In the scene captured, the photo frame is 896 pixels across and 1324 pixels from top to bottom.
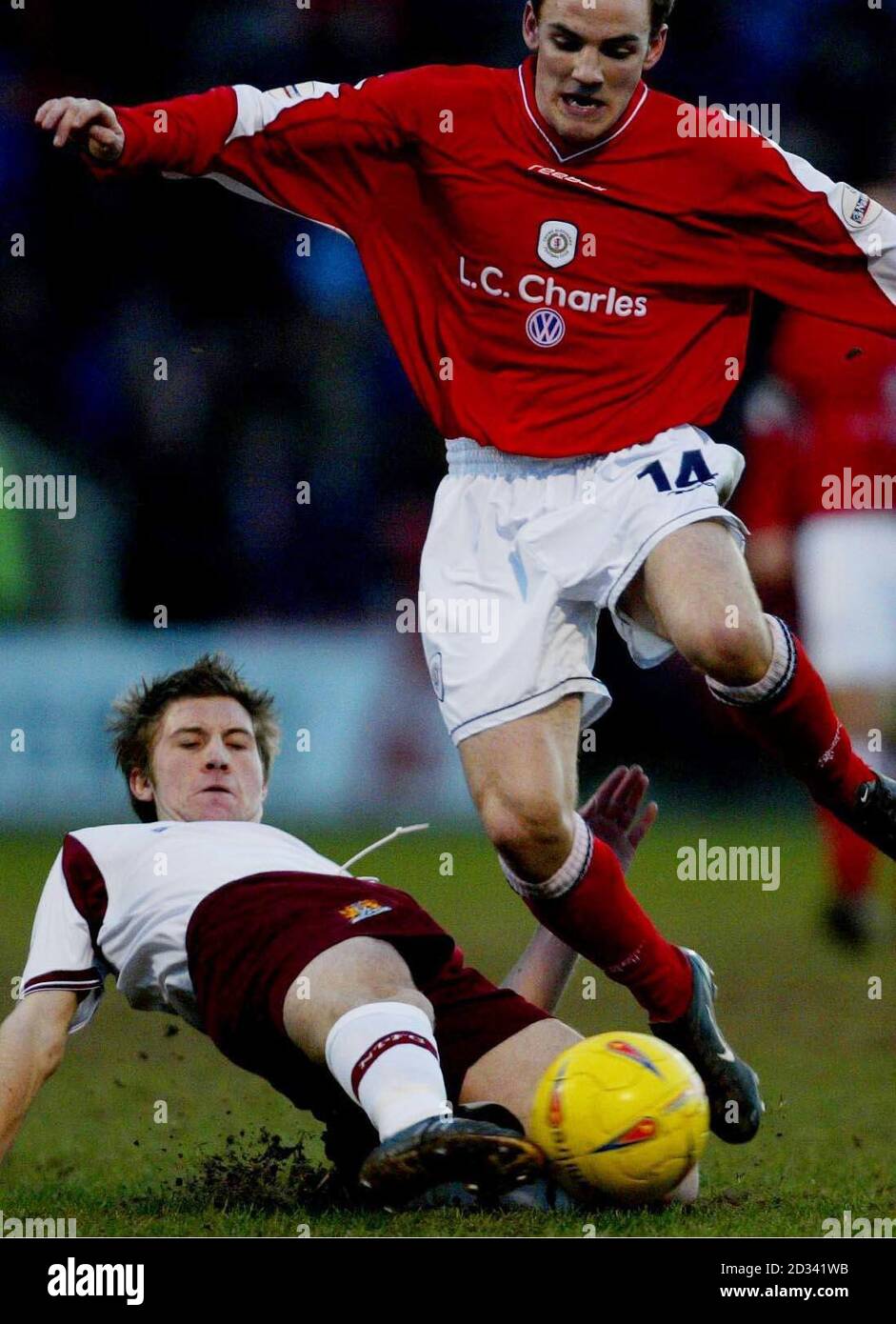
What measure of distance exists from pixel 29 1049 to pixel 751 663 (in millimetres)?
1604

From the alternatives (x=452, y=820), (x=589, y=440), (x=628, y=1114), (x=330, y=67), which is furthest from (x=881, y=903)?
(x=330, y=67)

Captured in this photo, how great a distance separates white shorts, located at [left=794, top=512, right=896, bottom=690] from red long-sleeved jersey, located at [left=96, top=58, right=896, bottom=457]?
2474 mm

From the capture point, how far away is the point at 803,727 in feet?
13.7

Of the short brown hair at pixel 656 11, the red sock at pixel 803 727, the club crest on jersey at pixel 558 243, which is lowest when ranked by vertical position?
the red sock at pixel 803 727

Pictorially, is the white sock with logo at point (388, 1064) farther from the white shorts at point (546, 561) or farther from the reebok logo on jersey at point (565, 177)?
the reebok logo on jersey at point (565, 177)

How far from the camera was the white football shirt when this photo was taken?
3809 mm

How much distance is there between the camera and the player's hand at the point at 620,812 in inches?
183

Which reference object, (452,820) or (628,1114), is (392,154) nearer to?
(628,1114)

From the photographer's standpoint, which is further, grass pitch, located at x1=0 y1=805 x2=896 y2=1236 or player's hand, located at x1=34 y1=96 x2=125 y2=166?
player's hand, located at x1=34 y1=96 x2=125 y2=166

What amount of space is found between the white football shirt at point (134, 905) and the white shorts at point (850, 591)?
10.5 ft

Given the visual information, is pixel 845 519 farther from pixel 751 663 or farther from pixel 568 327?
pixel 751 663

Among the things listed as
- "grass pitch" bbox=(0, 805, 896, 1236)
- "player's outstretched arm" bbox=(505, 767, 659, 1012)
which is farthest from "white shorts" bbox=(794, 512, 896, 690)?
"player's outstretched arm" bbox=(505, 767, 659, 1012)

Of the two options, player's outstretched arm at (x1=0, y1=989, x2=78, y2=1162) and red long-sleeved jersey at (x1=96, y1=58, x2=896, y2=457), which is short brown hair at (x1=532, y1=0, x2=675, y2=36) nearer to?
red long-sleeved jersey at (x1=96, y1=58, x2=896, y2=457)

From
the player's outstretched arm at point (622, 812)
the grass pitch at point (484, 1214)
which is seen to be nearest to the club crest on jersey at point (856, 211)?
the player's outstretched arm at point (622, 812)
